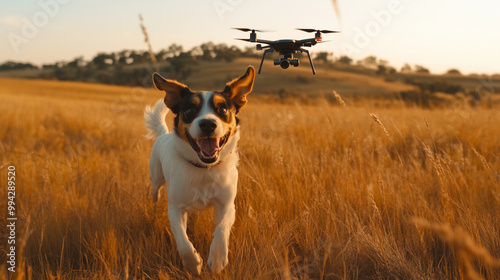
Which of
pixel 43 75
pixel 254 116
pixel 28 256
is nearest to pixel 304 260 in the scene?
pixel 28 256

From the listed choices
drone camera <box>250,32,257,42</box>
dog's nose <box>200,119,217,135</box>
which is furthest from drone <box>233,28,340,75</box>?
dog's nose <box>200,119,217,135</box>

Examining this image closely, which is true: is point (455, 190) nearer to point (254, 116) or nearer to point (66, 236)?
point (66, 236)

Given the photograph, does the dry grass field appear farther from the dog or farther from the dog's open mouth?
the dog's open mouth

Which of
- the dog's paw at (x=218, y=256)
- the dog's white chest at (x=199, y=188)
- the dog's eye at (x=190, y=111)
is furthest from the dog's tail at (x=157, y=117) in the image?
Answer: the dog's paw at (x=218, y=256)

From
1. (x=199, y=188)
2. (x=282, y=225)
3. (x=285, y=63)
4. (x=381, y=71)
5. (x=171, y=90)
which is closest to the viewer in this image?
(x=285, y=63)

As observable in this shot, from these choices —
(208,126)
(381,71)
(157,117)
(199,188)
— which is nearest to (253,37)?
(208,126)

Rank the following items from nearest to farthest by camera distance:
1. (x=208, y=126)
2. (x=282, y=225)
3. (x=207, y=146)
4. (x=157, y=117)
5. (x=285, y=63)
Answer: (x=285, y=63), (x=208, y=126), (x=207, y=146), (x=282, y=225), (x=157, y=117)

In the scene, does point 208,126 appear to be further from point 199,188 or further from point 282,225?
point 282,225
